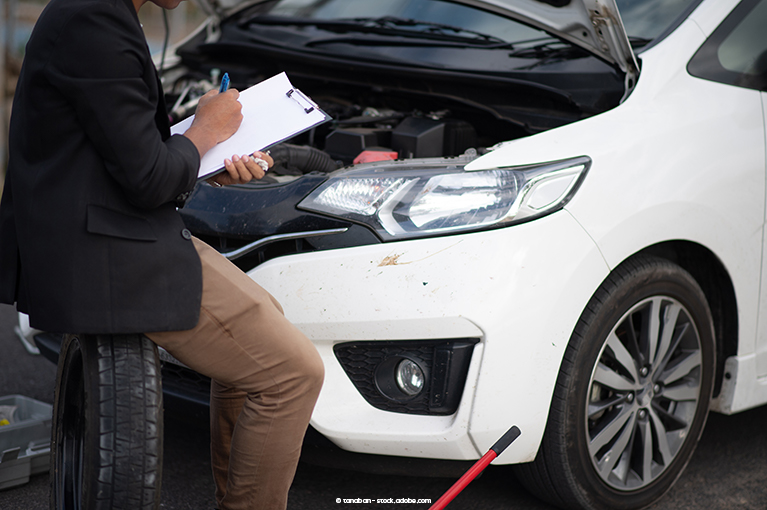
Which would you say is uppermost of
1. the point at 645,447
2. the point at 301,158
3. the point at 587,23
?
the point at 587,23

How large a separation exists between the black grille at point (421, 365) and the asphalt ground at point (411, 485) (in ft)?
0.71

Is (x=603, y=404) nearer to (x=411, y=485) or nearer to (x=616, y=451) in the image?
(x=616, y=451)

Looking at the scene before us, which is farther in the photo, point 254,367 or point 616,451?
point 616,451

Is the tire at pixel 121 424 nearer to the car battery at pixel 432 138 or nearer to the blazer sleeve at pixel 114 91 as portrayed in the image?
the blazer sleeve at pixel 114 91

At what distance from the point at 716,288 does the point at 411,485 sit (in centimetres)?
115

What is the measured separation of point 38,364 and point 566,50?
261 centimetres

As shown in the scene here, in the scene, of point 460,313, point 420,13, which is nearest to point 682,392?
point 460,313

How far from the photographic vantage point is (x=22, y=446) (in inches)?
94.1

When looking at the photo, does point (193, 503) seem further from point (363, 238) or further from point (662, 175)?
point (662, 175)

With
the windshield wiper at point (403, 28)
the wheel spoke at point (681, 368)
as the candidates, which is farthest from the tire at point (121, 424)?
the windshield wiper at point (403, 28)

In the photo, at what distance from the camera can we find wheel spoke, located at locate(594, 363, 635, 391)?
2.01 m

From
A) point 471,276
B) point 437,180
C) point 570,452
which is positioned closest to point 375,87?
point 437,180

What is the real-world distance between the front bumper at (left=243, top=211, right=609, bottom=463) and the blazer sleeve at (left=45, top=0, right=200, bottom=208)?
1.94 feet

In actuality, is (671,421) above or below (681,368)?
below
